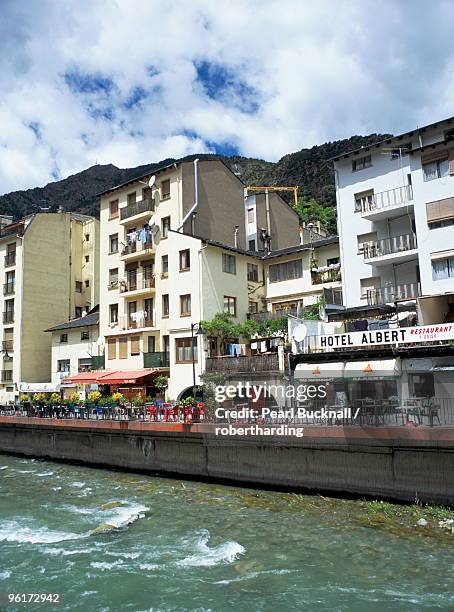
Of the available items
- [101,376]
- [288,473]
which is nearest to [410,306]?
[288,473]

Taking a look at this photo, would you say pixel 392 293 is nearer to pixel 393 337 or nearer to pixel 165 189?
pixel 393 337

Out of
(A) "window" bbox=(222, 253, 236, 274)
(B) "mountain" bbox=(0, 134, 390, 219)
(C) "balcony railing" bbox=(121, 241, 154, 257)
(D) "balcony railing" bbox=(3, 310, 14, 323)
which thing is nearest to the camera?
(A) "window" bbox=(222, 253, 236, 274)

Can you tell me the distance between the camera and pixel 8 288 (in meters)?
55.0

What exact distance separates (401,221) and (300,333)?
11.3 meters

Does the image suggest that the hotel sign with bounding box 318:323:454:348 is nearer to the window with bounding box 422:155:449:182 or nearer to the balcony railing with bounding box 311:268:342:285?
the window with bounding box 422:155:449:182

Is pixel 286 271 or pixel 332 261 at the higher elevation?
pixel 332 261

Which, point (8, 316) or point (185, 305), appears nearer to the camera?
point (185, 305)

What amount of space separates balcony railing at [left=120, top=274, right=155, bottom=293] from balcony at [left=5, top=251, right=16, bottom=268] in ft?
55.8

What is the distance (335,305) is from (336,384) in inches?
393

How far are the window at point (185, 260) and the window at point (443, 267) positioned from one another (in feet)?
55.4

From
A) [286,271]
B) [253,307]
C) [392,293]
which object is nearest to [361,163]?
[392,293]

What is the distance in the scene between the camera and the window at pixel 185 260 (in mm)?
39566

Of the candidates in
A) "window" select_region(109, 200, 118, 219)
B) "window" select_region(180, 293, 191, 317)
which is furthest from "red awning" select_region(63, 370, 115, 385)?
"window" select_region(109, 200, 118, 219)

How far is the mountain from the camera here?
416 feet
